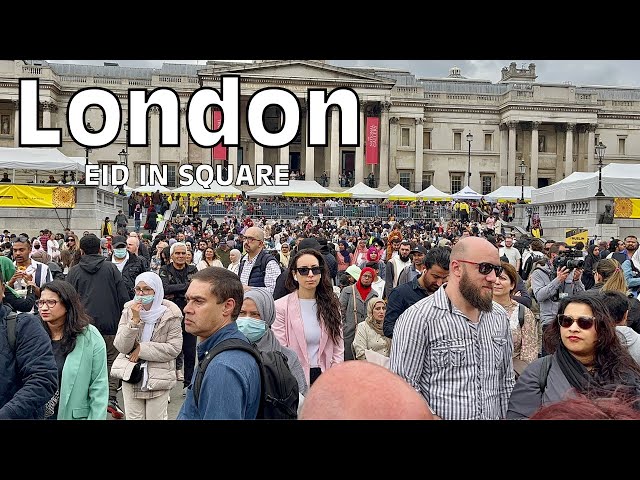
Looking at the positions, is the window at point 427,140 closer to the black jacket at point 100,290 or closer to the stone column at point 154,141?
the stone column at point 154,141

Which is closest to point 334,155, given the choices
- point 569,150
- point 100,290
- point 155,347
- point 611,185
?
point 569,150

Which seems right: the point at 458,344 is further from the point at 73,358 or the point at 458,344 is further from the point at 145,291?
the point at 145,291

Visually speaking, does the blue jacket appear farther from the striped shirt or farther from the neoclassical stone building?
the neoclassical stone building

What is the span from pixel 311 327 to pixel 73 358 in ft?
5.58

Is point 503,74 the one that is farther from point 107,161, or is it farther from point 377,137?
point 107,161

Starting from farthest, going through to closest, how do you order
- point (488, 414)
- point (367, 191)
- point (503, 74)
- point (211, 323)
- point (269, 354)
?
point (503, 74) < point (367, 191) < point (488, 414) < point (269, 354) < point (211, 323)

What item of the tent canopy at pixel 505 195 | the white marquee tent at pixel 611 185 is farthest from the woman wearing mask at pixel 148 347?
the tent canopy at pixel 505 195

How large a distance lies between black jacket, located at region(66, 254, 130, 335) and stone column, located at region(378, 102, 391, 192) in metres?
59.6

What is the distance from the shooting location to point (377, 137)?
216 ft

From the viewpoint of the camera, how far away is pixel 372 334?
7.08 meters

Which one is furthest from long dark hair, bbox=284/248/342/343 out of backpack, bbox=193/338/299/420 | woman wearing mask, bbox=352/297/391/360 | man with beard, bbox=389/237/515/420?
backpack, bbox=193/338/299/420

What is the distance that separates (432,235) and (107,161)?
122ft

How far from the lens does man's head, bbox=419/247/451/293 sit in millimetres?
5922
